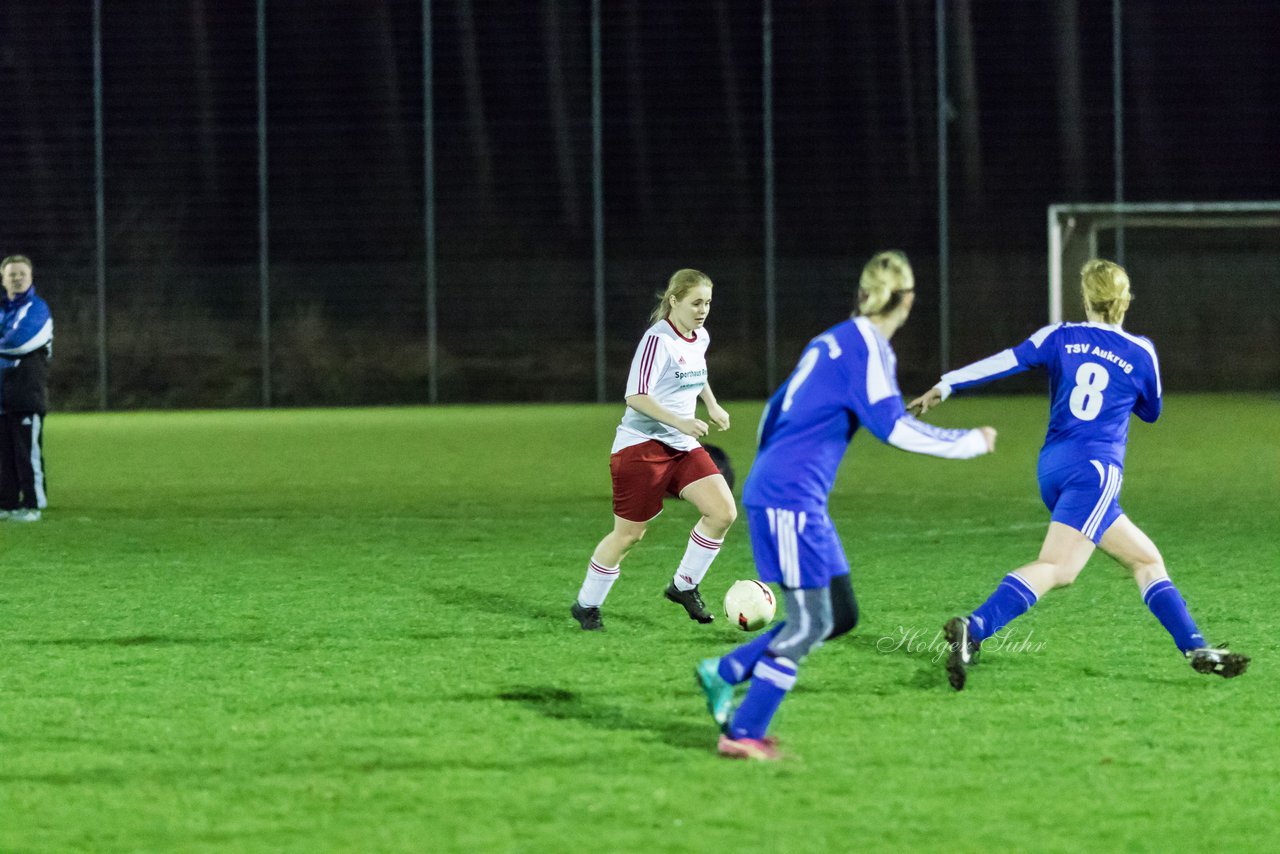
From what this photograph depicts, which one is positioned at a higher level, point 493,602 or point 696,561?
point 696,561

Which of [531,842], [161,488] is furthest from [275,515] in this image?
[531,842]

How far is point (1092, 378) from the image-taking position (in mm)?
5383

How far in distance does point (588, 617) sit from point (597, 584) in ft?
0.46

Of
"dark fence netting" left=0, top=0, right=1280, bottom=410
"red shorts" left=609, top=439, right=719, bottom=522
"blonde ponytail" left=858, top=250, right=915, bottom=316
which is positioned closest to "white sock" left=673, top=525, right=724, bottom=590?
"red shorts" left=609, top=439, right=719, bottom=522

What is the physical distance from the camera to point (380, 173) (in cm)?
2553

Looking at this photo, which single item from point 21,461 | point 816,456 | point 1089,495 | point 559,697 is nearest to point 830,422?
point 816,456

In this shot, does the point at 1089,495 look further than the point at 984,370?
Yes

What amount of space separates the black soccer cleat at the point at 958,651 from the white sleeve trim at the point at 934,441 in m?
1.24

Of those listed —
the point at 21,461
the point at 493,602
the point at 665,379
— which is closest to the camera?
the point at 665,379

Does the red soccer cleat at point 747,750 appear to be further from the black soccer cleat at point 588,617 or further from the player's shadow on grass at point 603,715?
the black soccer cleat at point 588,617

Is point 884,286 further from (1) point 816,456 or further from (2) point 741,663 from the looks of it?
(2) point 741,663

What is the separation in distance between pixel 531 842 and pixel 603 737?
102 centimetres

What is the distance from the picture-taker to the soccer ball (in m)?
6.46

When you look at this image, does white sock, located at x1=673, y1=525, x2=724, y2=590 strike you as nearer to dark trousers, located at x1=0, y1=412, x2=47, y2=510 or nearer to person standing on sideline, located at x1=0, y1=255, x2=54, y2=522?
person standing on sideline, located at x1=0, y1=255, x2=54, y2=522
